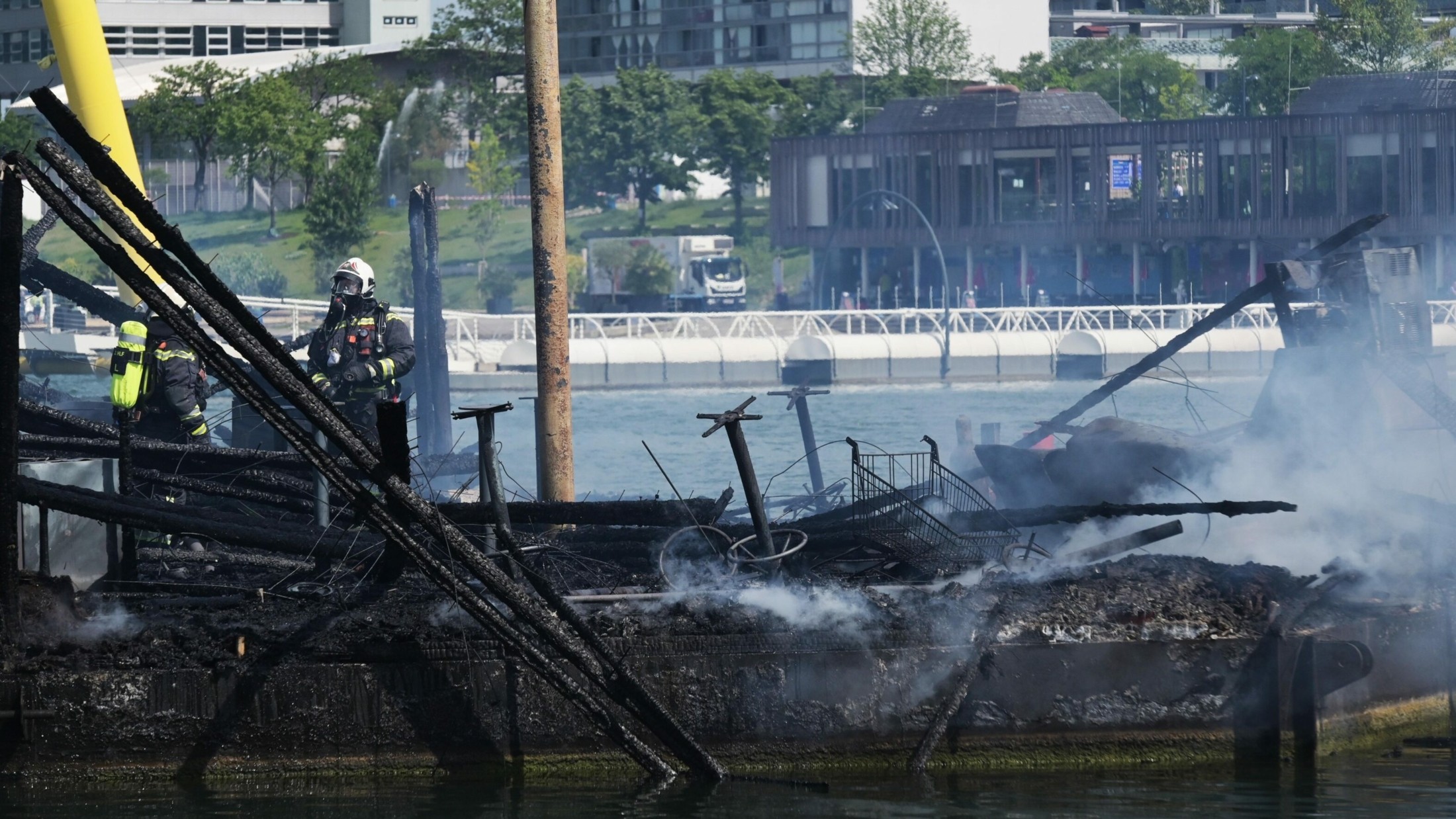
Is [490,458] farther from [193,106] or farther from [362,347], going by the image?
[193,106]

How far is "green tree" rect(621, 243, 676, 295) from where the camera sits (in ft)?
241

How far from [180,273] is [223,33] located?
10556cm

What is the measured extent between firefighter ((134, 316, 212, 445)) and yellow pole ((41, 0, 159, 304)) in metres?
7.65

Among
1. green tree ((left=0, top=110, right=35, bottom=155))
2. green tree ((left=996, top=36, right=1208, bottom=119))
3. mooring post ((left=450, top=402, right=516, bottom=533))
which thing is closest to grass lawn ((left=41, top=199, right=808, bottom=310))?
green tree ((left=0, top=110, right=35, bottom=155))

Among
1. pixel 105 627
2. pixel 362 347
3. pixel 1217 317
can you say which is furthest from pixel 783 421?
pixel 105 627

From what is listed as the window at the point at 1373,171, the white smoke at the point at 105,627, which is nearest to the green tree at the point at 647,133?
the window at the point at 1373,171

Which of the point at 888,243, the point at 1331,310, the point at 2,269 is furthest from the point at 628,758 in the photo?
the point at 888,243

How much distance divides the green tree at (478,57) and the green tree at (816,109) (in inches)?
538

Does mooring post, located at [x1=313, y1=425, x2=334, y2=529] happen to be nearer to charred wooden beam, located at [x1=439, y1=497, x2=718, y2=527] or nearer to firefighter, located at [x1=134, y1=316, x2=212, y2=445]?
charred wooden beam, located at [x1=439, y1=497, x2=718, y2=527]

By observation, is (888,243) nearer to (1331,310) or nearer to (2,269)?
(1331,310)

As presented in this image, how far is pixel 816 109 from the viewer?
303 feet

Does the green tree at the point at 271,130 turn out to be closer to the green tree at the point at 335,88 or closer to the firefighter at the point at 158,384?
the green tree at the point at 335,88

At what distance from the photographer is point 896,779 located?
9.49 meters

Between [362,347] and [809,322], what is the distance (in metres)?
41.3
